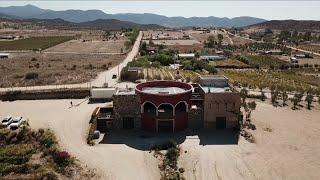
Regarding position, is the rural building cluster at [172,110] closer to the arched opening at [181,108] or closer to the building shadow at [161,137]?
the arched opening at [181,108]

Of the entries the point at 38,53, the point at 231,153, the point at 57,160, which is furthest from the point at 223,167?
the point at 38,53

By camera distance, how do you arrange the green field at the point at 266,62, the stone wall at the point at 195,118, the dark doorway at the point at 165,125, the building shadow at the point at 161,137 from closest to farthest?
the building shadow at the point at 161,137 < the dark doorway at the point at 165,125 < the stone wall at the point at 195,118 < the green field at the point at 266,62

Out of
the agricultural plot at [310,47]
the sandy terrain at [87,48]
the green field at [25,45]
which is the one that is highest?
the agricultural plot at [310,47]

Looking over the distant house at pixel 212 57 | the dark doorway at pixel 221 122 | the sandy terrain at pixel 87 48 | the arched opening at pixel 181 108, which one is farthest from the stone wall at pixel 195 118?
the sandy terrain at pixel 87 48

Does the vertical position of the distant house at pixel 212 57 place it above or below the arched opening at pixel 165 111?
below

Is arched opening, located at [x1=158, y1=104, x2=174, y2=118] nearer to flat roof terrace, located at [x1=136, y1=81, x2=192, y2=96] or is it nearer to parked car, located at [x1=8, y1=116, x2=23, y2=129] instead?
flat roof terrace, located at [x1=136, y1=81, x2=192, y2=96]

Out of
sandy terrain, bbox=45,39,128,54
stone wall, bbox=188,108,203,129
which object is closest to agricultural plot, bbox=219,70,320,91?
stone wall, bbox=188,108,203,129

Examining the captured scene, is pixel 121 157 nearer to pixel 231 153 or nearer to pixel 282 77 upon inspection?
pixel 231 153
